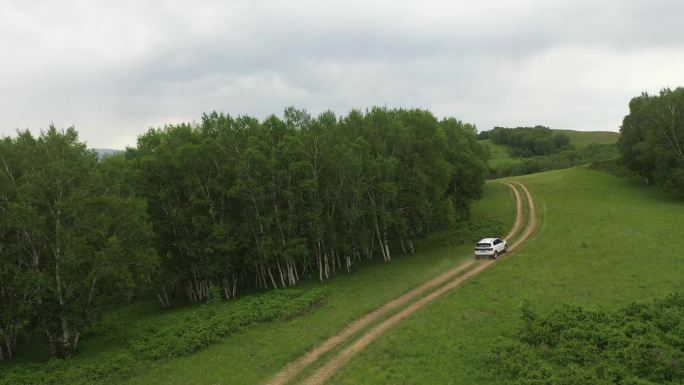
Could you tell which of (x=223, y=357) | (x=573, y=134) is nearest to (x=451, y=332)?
(x=223, y=357)

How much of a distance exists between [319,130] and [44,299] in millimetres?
25039

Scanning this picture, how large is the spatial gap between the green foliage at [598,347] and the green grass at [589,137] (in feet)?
507

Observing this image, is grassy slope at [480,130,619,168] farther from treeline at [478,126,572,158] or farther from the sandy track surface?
the sandy track surface

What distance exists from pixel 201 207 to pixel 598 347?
110 ft

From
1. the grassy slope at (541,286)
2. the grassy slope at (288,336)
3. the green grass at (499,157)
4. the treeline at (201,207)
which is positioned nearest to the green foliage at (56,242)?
the treeline at (201,207)

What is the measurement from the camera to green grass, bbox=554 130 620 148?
15751cm

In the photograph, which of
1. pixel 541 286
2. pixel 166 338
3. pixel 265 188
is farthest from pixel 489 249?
pixel 166 338

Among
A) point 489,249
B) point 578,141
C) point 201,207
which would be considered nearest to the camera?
point 201,207

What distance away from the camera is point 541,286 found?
101 ft

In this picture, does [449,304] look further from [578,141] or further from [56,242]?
[578,141]

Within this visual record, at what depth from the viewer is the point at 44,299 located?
28.2 meters

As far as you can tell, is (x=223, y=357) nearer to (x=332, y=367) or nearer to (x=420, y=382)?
(x=332, y=367)

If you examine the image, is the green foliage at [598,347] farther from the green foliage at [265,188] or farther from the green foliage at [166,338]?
the green foliage at [265,188]

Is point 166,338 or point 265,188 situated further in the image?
point 265,188
